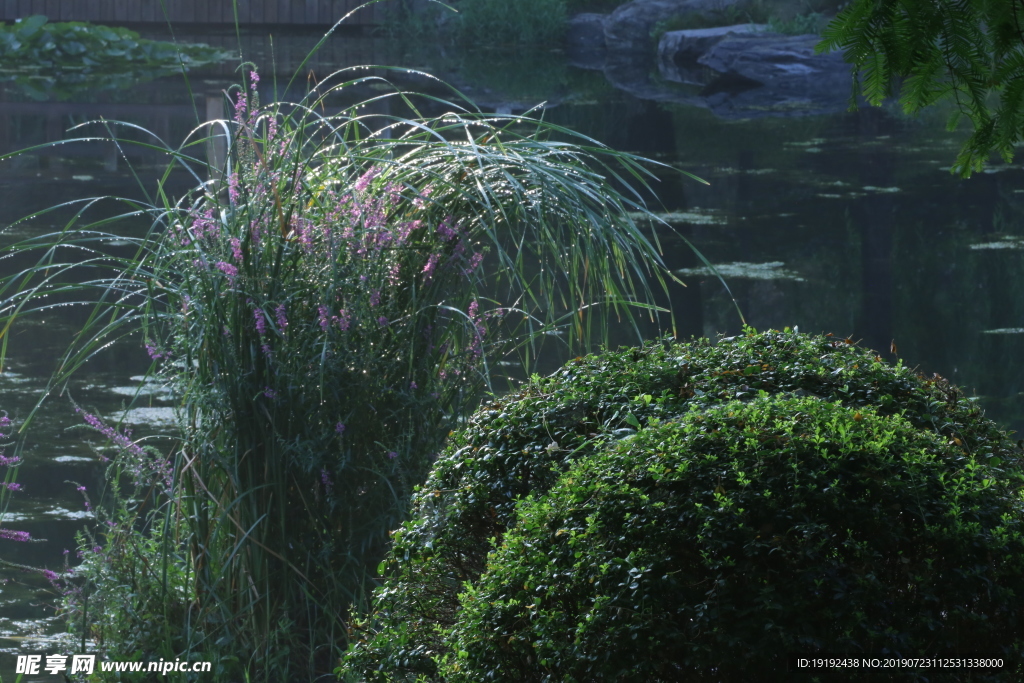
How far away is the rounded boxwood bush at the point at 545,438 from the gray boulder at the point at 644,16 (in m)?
19.0

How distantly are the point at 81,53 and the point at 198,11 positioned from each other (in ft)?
20.2

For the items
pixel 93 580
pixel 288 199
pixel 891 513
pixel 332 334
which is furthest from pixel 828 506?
pixel 93 580

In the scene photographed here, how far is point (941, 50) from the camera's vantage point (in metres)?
2.70

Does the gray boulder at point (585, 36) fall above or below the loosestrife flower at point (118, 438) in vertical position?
above

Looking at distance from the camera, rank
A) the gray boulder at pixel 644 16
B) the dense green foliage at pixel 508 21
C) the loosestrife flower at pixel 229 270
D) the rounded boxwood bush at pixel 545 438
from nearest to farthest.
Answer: the rounded boxwood bush at pixel 545 438 < the loosestrife flower at pixel 229 270 < the gray boulder at pixel 644 16 < the dense green foliage at pixel 508 21

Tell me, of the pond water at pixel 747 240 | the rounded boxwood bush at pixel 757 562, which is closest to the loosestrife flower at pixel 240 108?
the pond water at pixel 747 240

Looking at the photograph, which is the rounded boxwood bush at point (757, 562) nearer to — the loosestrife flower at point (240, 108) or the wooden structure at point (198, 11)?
the loosestrife flower at point (240, 108)

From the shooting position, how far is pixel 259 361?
282 cm

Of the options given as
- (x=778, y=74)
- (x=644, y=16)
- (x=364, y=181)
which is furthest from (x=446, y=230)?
(x=644, y=16)

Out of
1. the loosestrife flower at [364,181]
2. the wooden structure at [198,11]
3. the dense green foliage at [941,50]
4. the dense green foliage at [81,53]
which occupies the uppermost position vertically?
the dense green foliage at [941,50]

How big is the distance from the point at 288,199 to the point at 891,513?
1850mm

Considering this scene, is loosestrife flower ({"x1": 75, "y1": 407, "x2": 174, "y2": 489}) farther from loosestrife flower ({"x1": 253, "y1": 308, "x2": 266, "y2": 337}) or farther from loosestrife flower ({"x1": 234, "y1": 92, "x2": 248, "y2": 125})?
loosestrife flower ({"x1": 234, "y1": 92, "x2": 248, "y2": 125})

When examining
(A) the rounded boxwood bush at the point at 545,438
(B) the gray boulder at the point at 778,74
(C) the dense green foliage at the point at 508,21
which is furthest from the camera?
(C) the dense green foliage at the point at 508,21

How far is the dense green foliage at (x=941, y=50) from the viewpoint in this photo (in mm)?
2633
